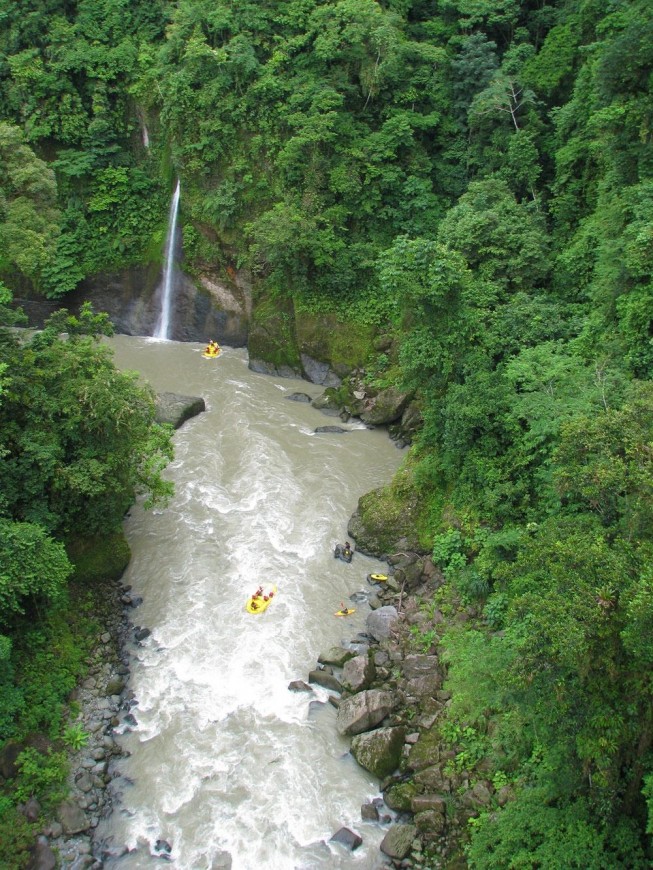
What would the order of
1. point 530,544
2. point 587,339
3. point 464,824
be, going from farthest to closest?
point 587,339 → point 464,824 → point 530,544

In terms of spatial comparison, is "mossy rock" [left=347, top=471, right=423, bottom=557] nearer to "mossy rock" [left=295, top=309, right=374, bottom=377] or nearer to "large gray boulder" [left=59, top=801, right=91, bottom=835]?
"mossy rock" [left=295, top=309, right=374, bottom=377]

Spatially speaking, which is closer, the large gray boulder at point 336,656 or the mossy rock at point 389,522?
the large gray boulder at point 336,656

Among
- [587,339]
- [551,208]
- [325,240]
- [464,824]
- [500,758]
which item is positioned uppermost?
[551,208]

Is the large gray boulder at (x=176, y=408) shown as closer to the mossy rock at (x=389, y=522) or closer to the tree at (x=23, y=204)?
the tree at (x=23, y=204)

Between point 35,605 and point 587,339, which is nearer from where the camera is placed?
point 35,605

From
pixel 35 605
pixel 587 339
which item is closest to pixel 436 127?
pixel 587 339

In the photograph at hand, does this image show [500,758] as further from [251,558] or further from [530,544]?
[251,558]

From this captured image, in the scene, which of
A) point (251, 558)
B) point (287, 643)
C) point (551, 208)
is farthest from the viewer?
point (551, 208)

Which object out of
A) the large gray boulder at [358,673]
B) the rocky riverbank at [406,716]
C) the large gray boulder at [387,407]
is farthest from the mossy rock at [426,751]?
the large gray boulder at [387,407]
